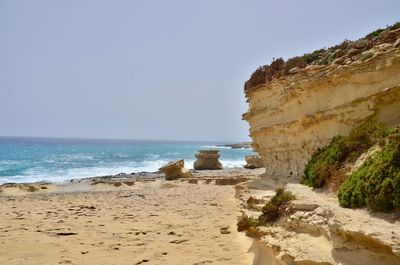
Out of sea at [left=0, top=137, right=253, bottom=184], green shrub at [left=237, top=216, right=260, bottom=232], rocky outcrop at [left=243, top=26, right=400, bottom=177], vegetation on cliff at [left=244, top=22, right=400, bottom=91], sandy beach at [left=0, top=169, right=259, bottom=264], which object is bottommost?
sea at [left=0, top=137, right=253, bottom=184]

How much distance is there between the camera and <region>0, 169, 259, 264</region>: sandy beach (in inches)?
390

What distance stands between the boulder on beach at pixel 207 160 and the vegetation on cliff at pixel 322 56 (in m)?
27.8

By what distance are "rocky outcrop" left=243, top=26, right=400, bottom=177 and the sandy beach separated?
368 centimetres

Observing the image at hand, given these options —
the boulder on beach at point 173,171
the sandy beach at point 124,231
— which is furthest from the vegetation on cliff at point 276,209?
the boulder on beach at point 173,171

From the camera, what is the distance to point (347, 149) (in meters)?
10.9

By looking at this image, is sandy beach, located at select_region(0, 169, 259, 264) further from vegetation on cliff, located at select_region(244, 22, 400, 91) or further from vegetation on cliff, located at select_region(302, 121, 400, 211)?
vegetation on cliff, located at select_region(244, 22, 400, 91)

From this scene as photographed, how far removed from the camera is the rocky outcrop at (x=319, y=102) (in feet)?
36.8

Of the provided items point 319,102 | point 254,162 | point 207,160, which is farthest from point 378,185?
point 207,160

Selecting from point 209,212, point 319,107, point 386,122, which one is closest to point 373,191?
point 386,122

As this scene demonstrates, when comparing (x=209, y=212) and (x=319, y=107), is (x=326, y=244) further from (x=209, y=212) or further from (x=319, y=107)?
(x=209, y=212)

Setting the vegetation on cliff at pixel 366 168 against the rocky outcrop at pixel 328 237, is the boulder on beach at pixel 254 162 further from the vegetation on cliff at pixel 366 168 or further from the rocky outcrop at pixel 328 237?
the rocky outcrop at pixel 328 237

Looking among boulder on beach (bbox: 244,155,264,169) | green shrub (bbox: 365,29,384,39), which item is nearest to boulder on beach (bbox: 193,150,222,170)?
boulder on beach (bbox: 244,155,264,169)

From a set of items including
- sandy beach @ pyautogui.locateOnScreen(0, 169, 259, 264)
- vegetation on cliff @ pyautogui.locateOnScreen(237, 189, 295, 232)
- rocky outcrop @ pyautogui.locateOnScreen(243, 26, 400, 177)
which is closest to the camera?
vegetation on cliff @ pyautogui.locateOnScreen(237, 189, 295, 232)

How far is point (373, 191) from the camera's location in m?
6.69
